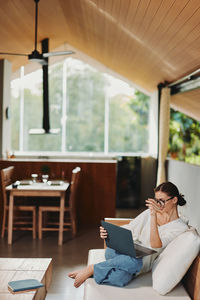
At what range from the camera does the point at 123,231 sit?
10.5 feet

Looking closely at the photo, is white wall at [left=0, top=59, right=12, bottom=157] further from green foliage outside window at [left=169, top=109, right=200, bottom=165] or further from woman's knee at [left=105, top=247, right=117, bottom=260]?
woman's knee at [left=105, top=247, right=117, bottom=260]

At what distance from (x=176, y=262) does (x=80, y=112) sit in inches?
318

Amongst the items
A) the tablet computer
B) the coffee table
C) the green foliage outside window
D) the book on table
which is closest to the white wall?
the green foliage outside window

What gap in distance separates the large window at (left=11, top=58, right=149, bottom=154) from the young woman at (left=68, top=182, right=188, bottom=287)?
275 inches

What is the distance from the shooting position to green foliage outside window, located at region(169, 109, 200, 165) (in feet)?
35.1

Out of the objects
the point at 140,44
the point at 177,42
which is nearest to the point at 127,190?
the point at 140,44

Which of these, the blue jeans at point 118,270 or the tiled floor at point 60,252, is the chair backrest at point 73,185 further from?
the blue jeans at point 118,270

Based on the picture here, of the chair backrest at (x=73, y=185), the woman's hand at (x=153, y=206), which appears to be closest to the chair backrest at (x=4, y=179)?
the chair backrest at (x=73, y=185)

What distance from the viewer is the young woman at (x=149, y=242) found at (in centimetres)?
319

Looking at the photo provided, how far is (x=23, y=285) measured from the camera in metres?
3.10

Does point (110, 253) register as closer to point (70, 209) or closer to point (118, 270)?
point (118, 270)

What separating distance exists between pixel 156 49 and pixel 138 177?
4.14m

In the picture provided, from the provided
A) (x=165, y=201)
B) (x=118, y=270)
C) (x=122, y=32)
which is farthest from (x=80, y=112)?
(x=118, y=270)

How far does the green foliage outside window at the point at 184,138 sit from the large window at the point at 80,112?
0.66 m
